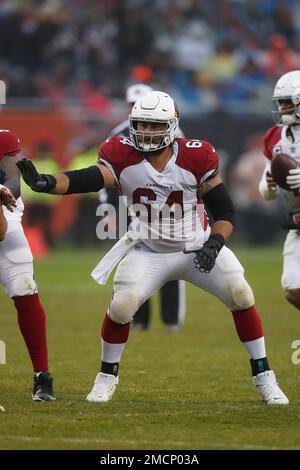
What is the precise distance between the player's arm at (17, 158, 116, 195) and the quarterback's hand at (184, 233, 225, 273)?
1.94ft

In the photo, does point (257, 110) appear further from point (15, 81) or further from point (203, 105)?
point (15, 81)

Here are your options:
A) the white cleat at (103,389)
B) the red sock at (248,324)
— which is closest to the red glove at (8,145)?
the white cleat at (103,389)

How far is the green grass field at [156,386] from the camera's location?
4.40 metres

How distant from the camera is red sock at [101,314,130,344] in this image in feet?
17.5

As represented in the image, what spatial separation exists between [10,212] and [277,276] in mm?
7771

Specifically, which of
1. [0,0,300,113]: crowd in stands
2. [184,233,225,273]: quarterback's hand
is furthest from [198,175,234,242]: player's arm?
[0,0,300,113]: crowd in stands

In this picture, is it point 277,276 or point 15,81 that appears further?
point 15,81

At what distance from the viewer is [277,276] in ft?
41.9

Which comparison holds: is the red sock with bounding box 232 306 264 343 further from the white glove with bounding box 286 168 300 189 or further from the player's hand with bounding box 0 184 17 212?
the player's hand with bounding box 0 184 17 212

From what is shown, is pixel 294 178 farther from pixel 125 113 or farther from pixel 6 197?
pixel 125 113

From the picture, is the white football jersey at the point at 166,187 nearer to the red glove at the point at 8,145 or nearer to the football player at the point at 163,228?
the football player at the point at 163,228

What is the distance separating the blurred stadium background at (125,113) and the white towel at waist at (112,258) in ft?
3.00

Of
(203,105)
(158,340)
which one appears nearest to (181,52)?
(203,105)
